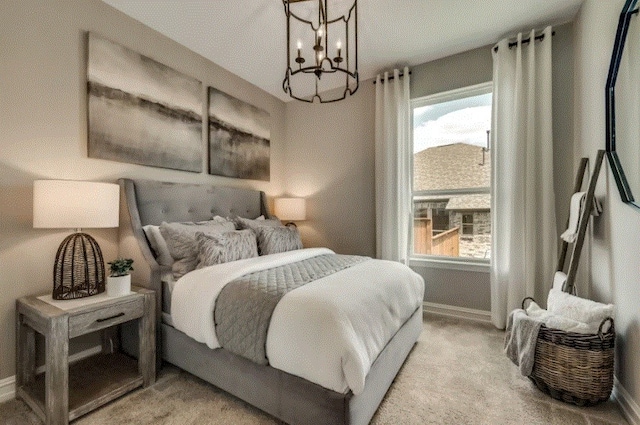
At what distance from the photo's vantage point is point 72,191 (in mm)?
1630

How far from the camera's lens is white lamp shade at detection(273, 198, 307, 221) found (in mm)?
3742

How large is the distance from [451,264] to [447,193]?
0.78m

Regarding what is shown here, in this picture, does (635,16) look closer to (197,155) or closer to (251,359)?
(251,359)

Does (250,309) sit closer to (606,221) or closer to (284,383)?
(284,383)

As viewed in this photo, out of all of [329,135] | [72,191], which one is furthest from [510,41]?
[72,191]

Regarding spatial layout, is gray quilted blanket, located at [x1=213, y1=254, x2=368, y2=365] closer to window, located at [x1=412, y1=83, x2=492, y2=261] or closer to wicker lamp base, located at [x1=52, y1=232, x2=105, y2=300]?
wicker lamp base, located at [x1=52, y1=232, x2=105, y2=300]

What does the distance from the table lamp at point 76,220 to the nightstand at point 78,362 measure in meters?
0.13

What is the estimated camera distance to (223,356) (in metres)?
1.65

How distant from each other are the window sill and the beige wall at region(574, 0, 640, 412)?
0.82 metres

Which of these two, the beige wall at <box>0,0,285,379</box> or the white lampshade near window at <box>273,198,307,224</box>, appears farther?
the white lampshade near window at <box>273,198,307,224</box>

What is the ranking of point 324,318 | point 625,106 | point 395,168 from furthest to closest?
point 395,168 → point 625,106 → point 324,318

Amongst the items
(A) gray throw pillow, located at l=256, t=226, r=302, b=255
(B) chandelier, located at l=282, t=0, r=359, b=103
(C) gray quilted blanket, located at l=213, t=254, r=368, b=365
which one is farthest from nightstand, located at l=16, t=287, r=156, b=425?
(B) chandelier, located at l=282, t=0, r=359, b=103

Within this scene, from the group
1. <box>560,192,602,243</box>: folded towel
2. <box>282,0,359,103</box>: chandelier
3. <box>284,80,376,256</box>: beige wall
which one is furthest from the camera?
<box>284,80,376,256</box>: beige wall

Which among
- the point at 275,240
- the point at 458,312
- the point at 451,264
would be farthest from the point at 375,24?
the point at 458,312
